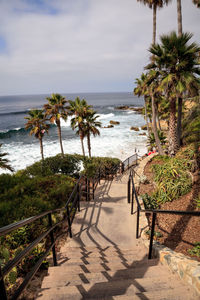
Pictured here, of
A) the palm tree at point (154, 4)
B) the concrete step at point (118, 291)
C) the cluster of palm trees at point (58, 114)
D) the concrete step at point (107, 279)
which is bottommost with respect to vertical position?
the concrete step at point (107, 279)

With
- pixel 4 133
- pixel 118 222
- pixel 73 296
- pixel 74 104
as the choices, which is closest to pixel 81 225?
pixel 118 222

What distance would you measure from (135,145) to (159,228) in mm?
→ 29303

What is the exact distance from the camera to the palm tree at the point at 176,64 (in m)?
9.84

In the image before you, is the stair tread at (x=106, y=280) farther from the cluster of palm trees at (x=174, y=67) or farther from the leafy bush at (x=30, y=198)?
the cluster of palm trees at (x=174, y=67)

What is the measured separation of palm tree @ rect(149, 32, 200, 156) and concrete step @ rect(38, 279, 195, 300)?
10.0 m

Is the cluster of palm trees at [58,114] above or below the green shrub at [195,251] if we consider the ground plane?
above

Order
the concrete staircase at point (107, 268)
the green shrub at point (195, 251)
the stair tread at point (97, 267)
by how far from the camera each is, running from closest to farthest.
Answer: the concrete staircase at point (107, 268) → the stair tread at point (97, 267) → the green shrub at point (195, 251)

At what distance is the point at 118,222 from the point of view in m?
5.38

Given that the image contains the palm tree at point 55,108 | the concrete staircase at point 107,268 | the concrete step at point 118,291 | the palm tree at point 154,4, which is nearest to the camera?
the concrete step at point 118,291

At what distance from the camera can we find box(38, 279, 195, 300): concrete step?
2.05m

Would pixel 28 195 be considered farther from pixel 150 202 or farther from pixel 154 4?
pixel 154 4

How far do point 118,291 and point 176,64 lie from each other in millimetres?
11681

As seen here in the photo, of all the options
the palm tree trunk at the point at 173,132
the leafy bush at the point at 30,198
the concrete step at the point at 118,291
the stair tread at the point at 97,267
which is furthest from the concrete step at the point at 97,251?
the palm tree trunk at the point at 173,132

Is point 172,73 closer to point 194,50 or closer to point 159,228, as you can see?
point 194,50
